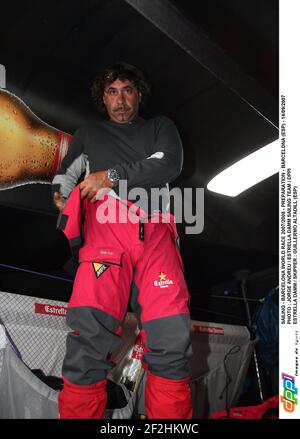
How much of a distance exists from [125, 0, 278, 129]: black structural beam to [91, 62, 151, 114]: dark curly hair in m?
0.35

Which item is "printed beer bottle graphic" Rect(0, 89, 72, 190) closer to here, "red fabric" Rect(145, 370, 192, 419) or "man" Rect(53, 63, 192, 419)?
"man" Rect(53, 63, 192, 419)

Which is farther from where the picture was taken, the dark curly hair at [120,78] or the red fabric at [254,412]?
the red fabric at [254,412]

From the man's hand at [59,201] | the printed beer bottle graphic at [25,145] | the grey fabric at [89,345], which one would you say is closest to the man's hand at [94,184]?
the man's hand at [59,201]

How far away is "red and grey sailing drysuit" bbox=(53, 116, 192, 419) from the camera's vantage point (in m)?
1.36

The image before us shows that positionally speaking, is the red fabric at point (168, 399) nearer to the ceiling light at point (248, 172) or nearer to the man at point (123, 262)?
the man at point (123, 262)

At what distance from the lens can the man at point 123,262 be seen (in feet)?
4.53

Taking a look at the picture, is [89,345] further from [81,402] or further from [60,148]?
[60,148]

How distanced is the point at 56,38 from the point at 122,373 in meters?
1.94

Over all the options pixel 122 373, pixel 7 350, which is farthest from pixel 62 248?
pixel 7 350

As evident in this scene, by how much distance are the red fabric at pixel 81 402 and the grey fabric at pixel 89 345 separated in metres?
0.02

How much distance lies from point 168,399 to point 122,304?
1.29ft

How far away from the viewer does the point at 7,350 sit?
1604mm

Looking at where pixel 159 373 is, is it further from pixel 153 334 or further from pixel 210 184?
pixel 210 184

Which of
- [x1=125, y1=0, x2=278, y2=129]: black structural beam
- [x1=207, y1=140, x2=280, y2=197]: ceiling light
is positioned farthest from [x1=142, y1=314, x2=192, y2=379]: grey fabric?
[x1=207, y1=140, x2=280, y2=197]: ceiling light
